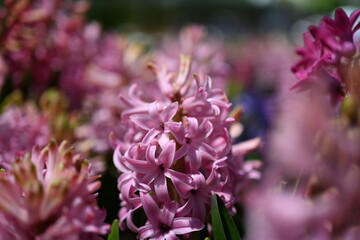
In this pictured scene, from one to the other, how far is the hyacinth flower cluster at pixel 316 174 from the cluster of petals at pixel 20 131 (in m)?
0.40

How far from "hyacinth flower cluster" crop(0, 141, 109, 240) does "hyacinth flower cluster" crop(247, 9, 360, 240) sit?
5.6 inches

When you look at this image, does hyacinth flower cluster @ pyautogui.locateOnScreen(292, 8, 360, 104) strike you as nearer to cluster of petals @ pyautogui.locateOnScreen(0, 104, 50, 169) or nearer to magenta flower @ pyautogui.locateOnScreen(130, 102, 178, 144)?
magenta flower @ pyautogui.locateOnScreen(130, 102, 178, 144)

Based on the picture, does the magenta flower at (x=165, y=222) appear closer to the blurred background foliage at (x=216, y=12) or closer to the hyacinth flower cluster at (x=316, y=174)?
the hyacinth flower cluster at (x=316, y=174)

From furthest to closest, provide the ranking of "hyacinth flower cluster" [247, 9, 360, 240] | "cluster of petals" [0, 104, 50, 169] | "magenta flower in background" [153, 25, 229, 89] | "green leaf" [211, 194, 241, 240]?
"magenta flower in background" [153, 25, 229, 89]
"cluster of petals" [0, 104, 50, 169]
"green leaf" [211, 194, 241, 240]
"hyacinth flower cluster" [247, 9, 360, 240]

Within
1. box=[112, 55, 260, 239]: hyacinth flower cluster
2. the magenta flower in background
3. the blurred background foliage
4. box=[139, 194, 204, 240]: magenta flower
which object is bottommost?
the blurred background foliage

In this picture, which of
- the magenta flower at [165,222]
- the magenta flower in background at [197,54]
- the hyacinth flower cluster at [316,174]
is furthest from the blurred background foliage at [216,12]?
the hyacinth flower cluster at [316,174]

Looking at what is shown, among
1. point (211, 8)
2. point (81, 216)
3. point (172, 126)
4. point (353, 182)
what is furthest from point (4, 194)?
point (211, 8)

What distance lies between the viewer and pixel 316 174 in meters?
0.36

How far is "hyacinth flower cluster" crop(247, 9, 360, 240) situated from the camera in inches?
13.4

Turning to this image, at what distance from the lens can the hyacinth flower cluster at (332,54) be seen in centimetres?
52

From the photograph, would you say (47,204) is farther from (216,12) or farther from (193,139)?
(216,12)

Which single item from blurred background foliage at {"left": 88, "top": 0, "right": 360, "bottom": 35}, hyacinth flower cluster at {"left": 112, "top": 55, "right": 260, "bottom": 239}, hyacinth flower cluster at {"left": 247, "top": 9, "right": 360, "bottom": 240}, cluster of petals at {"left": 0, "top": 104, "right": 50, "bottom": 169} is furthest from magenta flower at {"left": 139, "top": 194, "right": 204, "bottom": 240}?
blurred background foliage at {"left": 88, "top": 0, "right": 360, "bottom": 35}

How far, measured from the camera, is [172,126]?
49 centimetres

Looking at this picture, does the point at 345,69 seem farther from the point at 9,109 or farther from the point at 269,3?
the point at 269,3
